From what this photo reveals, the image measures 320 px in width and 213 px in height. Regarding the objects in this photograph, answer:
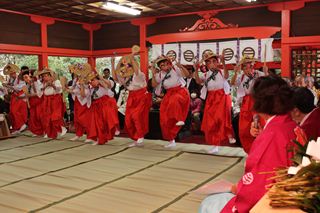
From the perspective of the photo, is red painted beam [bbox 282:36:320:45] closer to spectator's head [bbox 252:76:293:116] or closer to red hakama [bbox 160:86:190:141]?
red hakama [bbox 160:86:190:141]

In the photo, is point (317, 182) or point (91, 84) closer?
point (317, 182)

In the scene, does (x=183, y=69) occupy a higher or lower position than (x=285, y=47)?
lower

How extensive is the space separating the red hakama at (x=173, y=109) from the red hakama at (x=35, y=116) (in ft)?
9.99

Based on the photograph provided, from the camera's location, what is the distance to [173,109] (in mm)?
6277

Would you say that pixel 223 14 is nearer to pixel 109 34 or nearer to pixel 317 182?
pixel 109 34

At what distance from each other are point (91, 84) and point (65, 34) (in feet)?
13.1

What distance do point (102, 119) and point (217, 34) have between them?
373cm

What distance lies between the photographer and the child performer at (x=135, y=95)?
21.4 feet

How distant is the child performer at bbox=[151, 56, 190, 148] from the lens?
6305 mm

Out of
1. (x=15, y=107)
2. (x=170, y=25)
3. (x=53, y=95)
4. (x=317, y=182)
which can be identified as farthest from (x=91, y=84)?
(x=317, y=182)

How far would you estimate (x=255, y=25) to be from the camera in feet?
27.6

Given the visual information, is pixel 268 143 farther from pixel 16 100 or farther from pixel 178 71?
pixel 16 100

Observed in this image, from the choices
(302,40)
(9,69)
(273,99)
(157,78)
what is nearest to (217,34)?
(302,40)

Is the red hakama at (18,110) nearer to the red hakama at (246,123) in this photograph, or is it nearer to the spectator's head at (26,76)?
the spectator's head at (26,76)
